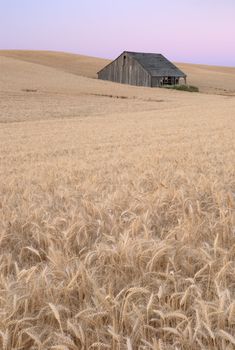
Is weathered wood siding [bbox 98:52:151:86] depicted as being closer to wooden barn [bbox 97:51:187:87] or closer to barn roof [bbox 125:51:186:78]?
wooden barn [bbox 97:51:187:87]

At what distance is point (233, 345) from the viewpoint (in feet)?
7.11

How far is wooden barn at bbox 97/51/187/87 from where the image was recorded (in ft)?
230

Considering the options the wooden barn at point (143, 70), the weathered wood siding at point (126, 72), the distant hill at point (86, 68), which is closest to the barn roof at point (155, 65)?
the wooden barn at point (143, 70)

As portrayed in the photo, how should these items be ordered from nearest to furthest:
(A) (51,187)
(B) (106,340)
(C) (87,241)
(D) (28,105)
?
(B) (106,340), (C) (87,241), (A) (51,187), (D) (28,105)

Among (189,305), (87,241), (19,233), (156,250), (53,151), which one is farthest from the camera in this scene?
(53,151)

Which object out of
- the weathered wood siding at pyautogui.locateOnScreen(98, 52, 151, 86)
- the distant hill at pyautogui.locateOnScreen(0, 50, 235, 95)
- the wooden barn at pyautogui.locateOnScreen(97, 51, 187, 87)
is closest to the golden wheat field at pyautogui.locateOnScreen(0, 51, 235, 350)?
the wooden barn at pyautogui.locateOnScreen(97, 51, 187, 87)

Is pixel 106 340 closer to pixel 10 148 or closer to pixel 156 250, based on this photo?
pixel 156 250

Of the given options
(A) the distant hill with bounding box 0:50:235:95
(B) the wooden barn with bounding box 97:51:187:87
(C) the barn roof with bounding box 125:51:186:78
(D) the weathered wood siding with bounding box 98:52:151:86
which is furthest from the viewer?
(A) the distant hill with bounding box 0:50:235:95

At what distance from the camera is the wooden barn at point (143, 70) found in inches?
2766

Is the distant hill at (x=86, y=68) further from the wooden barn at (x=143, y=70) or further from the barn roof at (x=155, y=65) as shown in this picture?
the wooden barn at (x=143, y=70)

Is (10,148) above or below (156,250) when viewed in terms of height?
below

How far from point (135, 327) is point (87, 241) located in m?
1.66

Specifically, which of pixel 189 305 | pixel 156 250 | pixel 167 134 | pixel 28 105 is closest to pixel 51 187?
pixel 156 250

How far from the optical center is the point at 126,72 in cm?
7381
